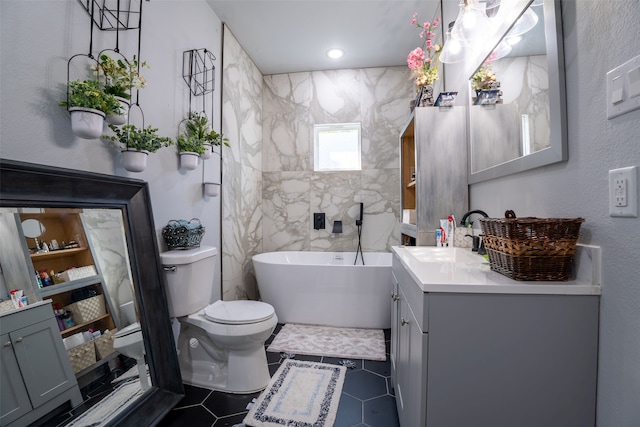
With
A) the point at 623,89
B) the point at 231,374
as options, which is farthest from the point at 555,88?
the point at 231,374

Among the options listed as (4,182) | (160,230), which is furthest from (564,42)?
(160,230)

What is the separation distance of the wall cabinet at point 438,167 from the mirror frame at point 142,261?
1.66 metres

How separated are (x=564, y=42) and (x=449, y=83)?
4.53ft

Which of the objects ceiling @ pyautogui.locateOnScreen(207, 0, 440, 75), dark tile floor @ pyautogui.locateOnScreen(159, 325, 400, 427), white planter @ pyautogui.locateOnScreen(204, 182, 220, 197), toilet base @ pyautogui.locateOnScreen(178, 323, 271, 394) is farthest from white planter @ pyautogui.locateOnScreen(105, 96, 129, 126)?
ceiling @ pyautogui.locateOnScreen(207, 0, 440, 75)

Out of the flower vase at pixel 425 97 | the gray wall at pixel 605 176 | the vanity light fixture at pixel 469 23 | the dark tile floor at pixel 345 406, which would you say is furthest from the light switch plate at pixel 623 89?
the dark tile floor at pixel 345 406

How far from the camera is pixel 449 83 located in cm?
225

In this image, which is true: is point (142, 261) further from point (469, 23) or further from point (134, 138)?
point (469, 23)

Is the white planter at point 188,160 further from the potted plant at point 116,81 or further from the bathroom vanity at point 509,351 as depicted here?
the bathroom vanity at point 509,351

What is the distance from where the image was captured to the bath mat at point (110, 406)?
44.6 inches

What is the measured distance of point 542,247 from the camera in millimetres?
841

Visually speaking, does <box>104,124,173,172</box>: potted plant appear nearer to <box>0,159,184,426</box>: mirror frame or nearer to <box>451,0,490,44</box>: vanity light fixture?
<box>0,159,184,426</box>: mirror frame

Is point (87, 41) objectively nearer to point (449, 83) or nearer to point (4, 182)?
point (4, 182)

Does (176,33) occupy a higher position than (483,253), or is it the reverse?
(176,33)

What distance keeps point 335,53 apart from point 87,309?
3.12 meters
